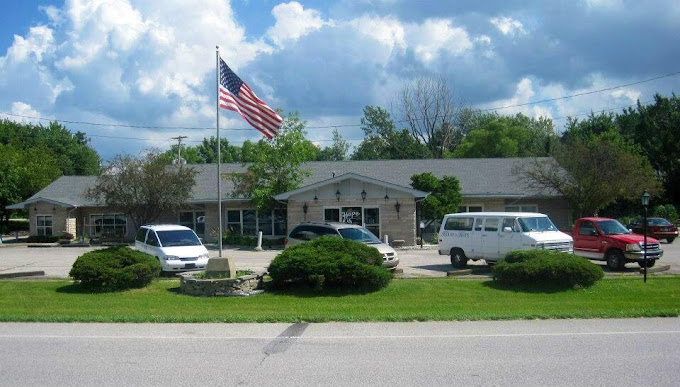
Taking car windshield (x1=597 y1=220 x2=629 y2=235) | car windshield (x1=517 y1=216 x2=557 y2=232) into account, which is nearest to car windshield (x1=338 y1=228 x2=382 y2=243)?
car windshield (x1=517 y1=216 x2=557 y2=232)

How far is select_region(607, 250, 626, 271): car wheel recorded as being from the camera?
69.1 feet

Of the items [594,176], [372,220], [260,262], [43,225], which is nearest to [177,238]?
[260,262]

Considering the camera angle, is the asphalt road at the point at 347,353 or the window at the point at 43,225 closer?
the asphalt road at the point at 347,353

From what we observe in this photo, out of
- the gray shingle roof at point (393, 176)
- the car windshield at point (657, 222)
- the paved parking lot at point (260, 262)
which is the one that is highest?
the gray shingle roof at point (393, 176)

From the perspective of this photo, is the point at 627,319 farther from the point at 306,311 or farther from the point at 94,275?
the point at 94,275

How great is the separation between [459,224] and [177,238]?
380 inches

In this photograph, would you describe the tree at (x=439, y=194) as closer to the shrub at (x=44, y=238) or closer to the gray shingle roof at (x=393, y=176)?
the gray shingle roof at (x=393, y=176)

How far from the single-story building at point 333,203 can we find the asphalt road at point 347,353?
2192 centimetres

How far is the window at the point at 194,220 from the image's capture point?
4059 cm

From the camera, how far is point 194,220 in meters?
40.8

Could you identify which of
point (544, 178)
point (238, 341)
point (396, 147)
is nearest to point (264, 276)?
point (238, 341)

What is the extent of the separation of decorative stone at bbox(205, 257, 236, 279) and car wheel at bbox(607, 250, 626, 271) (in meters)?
12.3

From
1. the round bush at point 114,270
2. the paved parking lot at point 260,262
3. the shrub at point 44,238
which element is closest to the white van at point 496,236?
the paved parking lot at point 260,262

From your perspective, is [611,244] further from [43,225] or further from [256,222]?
[43,225]
